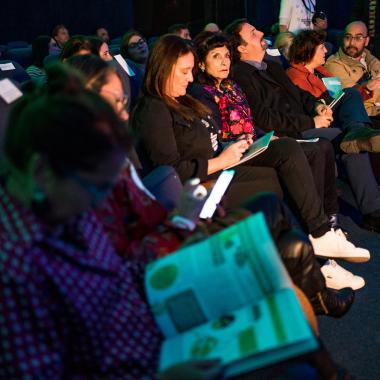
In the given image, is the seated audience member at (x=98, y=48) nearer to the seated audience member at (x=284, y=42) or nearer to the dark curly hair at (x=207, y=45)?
the dark curly hair at (x=207, y=45)

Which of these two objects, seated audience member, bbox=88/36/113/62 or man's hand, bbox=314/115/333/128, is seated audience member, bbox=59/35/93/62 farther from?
man's hand, bbox=314/115/333/128

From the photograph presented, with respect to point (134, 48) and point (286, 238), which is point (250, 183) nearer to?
point (286, 238)

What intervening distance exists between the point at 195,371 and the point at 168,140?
1.46 meters

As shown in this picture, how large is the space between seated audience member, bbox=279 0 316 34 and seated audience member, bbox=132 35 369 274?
3865 millimetres

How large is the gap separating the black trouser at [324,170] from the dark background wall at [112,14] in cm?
701

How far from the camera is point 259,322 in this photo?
1.05m

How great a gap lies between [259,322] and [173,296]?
0.18m

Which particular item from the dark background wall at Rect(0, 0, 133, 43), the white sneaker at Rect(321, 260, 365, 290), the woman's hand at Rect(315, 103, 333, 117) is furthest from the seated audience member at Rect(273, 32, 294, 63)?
the dark background wall at Rect(0, 0, 133, 43)

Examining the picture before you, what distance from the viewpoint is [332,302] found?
1990 mm

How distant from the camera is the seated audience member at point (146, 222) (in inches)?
51.9

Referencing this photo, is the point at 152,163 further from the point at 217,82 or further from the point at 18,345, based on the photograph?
the point at 18,345

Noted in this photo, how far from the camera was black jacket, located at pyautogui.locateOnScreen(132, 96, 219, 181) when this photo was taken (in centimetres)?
233

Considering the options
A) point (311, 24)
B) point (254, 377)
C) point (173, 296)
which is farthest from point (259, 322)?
point (311, 24)

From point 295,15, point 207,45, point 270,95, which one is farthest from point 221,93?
point 295,15
